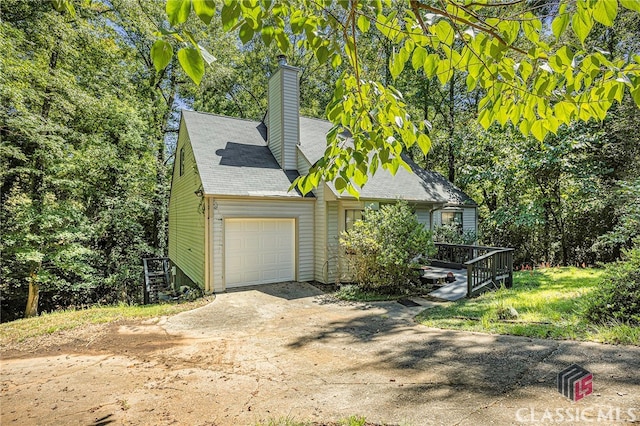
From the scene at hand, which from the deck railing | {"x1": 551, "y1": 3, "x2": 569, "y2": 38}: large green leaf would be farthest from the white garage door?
{"x1": 551, "y1": 3, "x2": 569, "y2": 38}: large green leaf

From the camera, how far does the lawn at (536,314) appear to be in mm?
4543

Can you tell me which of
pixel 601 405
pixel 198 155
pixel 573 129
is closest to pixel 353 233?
pixel 198 155

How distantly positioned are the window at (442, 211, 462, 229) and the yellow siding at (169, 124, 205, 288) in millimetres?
10696

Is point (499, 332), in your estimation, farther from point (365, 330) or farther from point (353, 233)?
point (353, 233)

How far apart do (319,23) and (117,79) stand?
1710 cm

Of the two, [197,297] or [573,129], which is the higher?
[573,129]

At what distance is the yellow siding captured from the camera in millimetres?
9742

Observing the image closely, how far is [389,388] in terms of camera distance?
3436mm

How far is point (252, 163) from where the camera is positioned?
11.0m

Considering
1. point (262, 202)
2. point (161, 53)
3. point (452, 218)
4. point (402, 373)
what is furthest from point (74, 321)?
point (452, 218)

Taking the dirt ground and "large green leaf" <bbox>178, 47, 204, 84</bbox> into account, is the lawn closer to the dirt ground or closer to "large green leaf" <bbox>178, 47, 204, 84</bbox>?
the dirt ground

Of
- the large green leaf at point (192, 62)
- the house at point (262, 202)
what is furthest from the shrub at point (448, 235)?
the large green leaf at point (192, 62)

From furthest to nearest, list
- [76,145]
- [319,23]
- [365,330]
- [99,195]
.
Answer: [99,195] → [76,145] → [365,330] → [319,23]

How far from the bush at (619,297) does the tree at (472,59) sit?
483 cm
